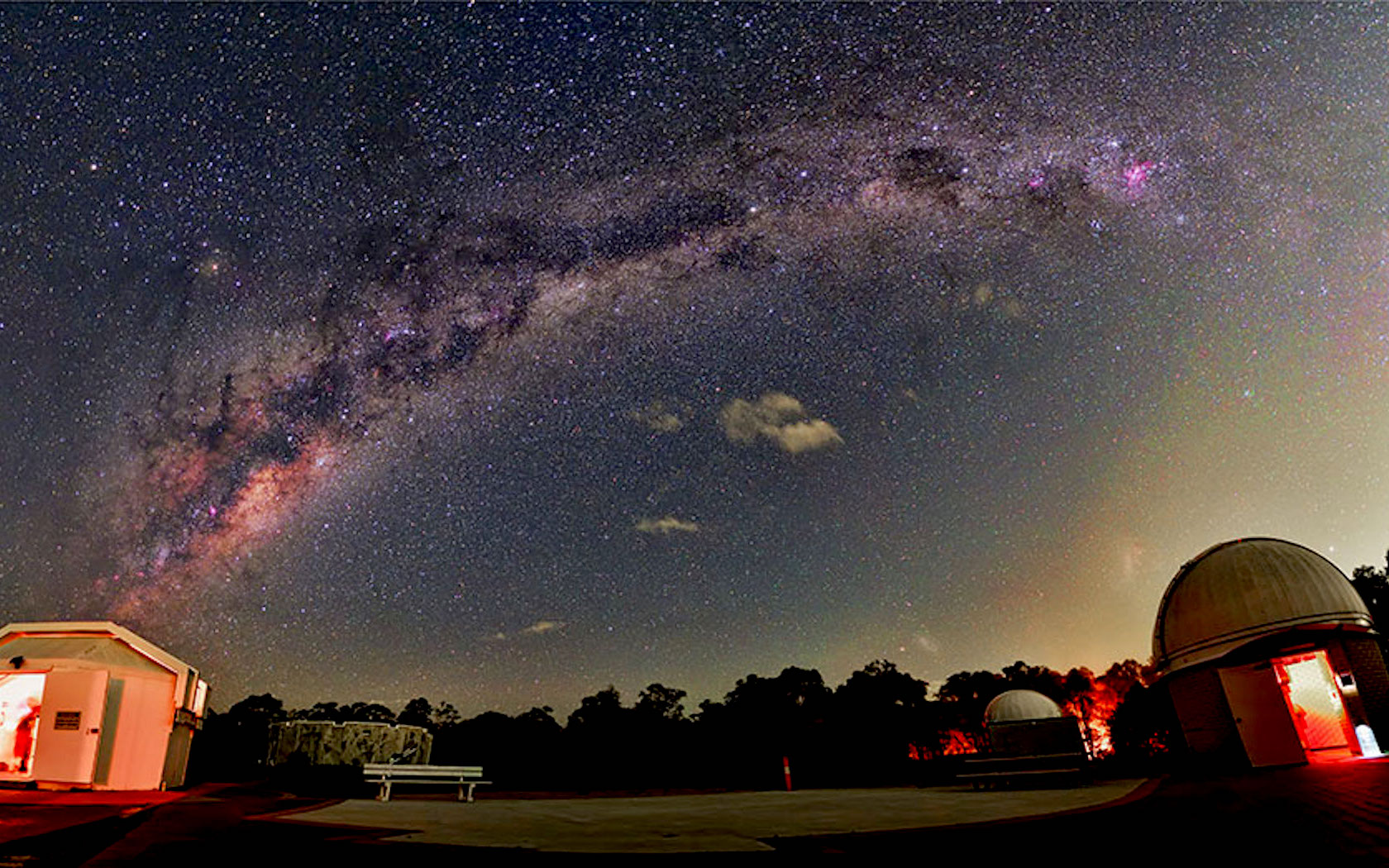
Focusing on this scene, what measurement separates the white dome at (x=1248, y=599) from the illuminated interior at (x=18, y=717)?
30840 mm

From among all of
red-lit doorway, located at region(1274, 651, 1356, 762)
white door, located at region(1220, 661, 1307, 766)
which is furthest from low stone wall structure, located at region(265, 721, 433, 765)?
red-lit doorway, located at region(1274, 651, 1356, 762)

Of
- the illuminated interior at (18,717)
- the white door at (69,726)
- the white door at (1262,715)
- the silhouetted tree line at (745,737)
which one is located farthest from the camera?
the silhouetted tree line at (745,737)

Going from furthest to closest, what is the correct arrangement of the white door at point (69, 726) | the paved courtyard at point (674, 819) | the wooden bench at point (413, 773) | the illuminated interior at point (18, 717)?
the illuminated interior at point (18, 717) → the white door at point (69, 726) → the wooden bench at point (413, 773) → the paved courtyard at point (674, 819)

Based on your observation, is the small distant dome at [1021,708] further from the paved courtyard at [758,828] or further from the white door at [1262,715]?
the paved courtyard at [758,828]

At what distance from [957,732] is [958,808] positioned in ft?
154

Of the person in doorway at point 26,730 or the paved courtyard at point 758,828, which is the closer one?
the paved courtyard at point 758,828

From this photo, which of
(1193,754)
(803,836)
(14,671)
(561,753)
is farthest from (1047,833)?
(561,753)

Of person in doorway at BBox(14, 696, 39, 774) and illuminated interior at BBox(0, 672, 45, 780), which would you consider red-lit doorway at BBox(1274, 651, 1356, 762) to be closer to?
illuminated interior at BBox(0, 672, 45, 780)

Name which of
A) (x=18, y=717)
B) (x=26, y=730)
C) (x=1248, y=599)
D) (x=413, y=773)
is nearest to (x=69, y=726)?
(x=26, y=730)

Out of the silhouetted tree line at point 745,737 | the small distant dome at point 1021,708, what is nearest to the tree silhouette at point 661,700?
the silhouetted tree line at point 745,737

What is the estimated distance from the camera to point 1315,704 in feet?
67.8

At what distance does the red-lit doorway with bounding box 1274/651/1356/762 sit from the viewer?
1897 cm

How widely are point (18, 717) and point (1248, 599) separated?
32.9 m

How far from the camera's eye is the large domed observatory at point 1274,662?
58.8 feet
